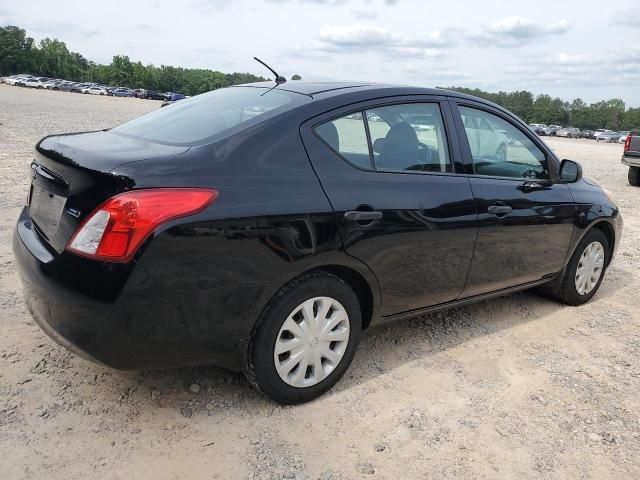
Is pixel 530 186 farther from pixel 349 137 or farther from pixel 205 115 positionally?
pixel 205 115

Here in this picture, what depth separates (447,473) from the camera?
256 centimetres

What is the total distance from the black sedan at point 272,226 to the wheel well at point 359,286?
0.04 feet

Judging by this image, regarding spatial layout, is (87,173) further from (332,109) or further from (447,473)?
(447,473)

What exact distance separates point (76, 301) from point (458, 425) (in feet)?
6.47

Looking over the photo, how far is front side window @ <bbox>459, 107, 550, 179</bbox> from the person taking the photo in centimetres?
369

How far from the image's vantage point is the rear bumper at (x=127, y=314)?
232 cm

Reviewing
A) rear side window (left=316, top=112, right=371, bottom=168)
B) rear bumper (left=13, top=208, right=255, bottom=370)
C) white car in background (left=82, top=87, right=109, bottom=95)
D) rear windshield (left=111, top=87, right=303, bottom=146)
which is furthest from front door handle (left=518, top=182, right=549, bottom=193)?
white car in background (left=82, top=87, right=109, bottom=95)

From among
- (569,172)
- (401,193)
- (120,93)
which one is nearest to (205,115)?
(401,193)

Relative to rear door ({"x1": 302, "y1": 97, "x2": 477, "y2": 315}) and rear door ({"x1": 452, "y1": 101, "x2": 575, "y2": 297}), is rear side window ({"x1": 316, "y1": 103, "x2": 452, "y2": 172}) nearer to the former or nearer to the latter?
rear door ({"x1": 302, "y1": 97, "x2": 477, "y2": 315})

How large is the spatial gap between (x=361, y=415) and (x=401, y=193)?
1.22 m

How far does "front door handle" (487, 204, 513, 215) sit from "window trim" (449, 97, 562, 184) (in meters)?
0.20

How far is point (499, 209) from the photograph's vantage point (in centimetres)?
367

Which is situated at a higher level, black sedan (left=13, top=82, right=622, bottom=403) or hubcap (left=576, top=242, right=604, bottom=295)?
black sedan (left=13, top=82, right=622, bottom=403)

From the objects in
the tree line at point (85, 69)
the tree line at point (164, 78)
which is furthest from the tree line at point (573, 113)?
the tree line at point (85, 69)
